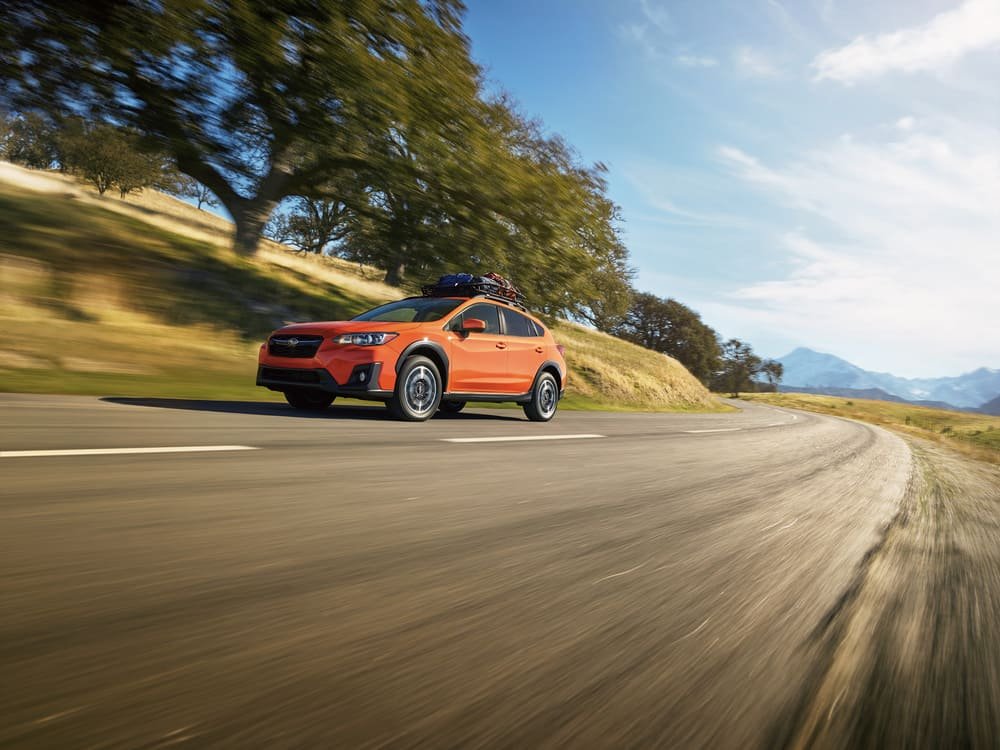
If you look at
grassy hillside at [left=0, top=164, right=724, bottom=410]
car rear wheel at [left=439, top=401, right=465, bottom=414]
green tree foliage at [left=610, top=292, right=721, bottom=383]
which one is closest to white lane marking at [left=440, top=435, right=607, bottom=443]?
car rear wheel at [left=439, top=401, right=465, bottom=414]

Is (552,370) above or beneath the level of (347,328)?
beneath

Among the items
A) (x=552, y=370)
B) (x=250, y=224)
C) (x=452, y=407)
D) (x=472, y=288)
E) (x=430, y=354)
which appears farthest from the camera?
(x=250, y=224)

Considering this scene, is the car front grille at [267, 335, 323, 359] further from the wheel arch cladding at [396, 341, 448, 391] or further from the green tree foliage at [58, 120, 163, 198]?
the green tree foliage at [58, 120, 163, 198]

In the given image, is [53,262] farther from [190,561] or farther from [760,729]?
[760,729]

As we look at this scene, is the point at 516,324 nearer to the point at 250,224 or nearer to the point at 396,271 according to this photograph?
the point at 396,271

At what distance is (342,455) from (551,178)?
1283 centimetres

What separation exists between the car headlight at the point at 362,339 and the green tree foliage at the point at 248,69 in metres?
6.72

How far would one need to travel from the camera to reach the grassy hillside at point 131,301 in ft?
32.0

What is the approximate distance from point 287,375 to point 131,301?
734cm

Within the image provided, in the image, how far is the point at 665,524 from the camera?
3277 mm

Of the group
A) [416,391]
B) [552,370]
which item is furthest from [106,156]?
[416,391]

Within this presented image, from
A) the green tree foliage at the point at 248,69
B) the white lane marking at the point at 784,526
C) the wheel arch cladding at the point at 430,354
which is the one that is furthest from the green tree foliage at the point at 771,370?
the white lane marking at the point at 784,526

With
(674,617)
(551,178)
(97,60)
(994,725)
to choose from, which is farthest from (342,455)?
(551,178)

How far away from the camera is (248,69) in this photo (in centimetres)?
A: 1174
